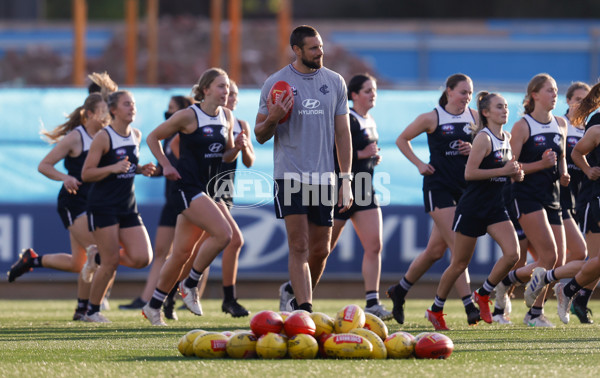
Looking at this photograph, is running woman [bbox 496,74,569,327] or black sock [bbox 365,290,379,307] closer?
running woman [bbox 496,74,569,327]

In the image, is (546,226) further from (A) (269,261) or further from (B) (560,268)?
(A) (269,261)

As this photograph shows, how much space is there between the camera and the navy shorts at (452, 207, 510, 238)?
9.70 m

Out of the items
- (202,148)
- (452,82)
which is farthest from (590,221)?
(202,148)

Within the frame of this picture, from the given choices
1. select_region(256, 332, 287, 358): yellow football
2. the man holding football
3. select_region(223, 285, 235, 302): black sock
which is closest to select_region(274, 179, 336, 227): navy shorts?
the man holding football

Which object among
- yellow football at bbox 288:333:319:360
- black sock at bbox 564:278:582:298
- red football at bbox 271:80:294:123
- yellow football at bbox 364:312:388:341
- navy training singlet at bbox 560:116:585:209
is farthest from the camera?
navy training singlet at bbox 560:116:585:209

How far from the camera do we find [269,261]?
51.9 feet

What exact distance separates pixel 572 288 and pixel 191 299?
3.46m

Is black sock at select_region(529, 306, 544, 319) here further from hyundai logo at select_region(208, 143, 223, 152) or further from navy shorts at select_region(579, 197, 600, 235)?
hyundai logo at select_region(208, 143, 223, 152)

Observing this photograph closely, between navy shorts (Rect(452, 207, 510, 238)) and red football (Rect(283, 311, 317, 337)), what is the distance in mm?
2801

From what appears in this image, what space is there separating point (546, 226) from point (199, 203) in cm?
304

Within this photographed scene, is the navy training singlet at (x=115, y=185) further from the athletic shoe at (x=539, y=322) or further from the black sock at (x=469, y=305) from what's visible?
the athletic shoe at (x=539, y=322)

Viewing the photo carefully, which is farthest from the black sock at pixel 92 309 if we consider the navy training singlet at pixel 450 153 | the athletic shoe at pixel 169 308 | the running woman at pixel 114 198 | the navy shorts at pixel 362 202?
the navy training singlet at pixel 450 153

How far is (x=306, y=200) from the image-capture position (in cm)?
862

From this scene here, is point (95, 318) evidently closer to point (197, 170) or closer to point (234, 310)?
point (234, 310)
